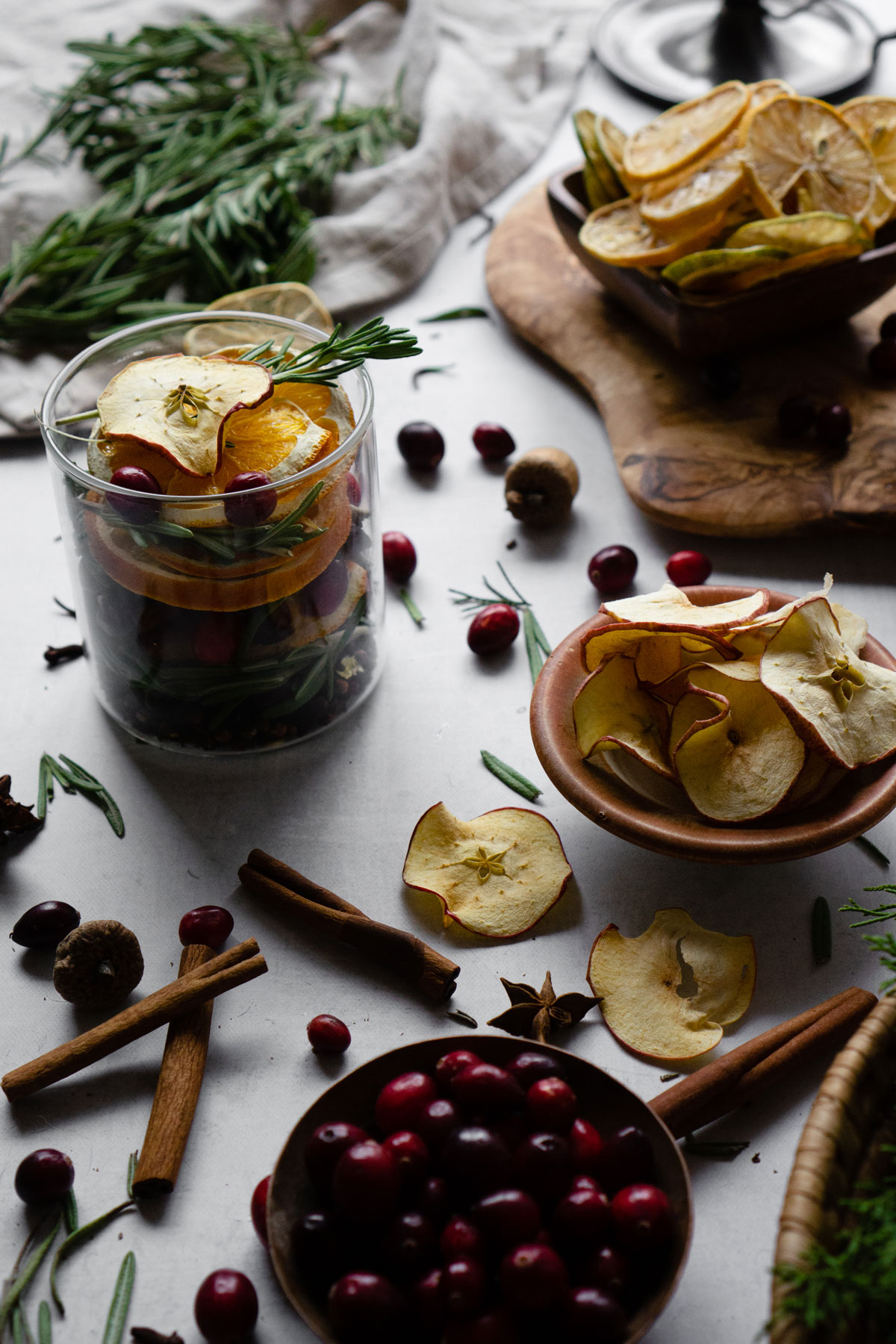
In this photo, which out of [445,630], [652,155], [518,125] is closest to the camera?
[445,630]

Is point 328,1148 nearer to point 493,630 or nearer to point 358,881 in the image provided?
point 358,881

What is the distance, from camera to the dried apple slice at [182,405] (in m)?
0.96

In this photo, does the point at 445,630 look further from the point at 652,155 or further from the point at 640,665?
the point at 652,155

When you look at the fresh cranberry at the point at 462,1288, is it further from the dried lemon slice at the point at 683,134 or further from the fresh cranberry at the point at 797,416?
the dried lemon slice at the point at 683,134

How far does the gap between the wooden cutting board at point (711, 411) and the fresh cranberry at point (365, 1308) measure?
921 millimetres

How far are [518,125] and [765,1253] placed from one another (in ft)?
5.92

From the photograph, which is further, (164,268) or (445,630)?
(164,268)

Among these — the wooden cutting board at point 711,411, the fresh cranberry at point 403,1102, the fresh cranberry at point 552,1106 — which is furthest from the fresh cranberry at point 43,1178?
the wooden cutting board at point 711,411

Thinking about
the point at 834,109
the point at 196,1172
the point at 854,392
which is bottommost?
the point at 196,1172

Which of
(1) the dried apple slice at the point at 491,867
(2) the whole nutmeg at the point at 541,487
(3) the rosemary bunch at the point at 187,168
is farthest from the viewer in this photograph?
(3) the rosemary bunch at the point at 187,168

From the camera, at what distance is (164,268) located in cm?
162

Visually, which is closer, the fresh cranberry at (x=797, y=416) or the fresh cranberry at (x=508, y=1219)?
the fresh cranberry at (x=508, y=1219)

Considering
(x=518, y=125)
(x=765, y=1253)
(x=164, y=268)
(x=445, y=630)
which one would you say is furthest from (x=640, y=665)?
(x=518, y=125)

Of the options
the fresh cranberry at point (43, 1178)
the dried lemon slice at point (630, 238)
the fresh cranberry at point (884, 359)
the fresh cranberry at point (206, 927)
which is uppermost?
the dried lemon slice at point (630, 238)
